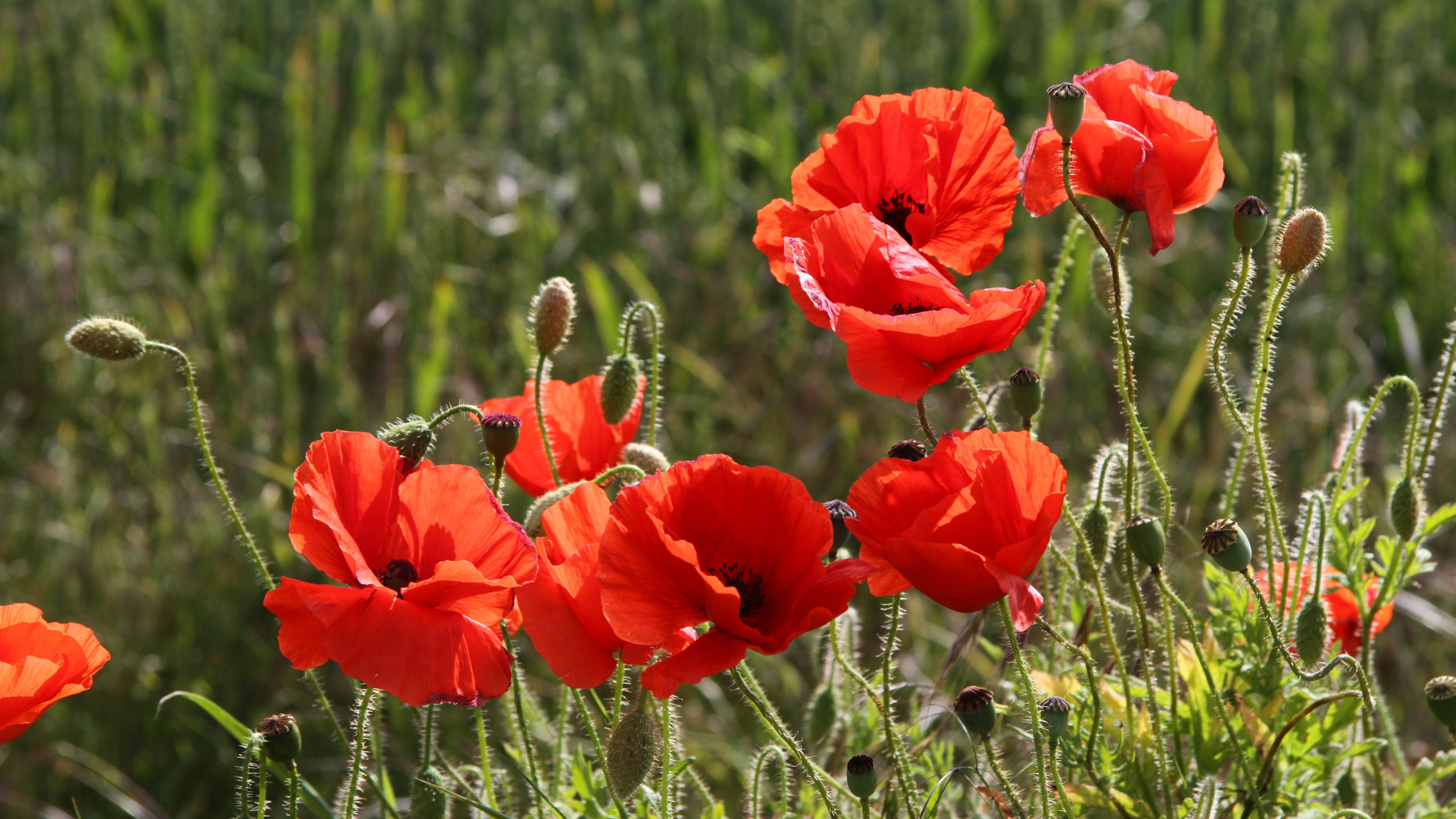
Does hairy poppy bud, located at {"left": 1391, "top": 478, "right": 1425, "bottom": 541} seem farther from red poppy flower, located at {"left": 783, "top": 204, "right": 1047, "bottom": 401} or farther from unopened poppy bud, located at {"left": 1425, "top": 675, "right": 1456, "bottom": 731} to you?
red poppy flower, located at {"left": 783, "top": 204, "right": 1047, "bottom": 401}

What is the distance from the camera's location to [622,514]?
734 millimetres

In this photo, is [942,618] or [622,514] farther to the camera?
[942,618]

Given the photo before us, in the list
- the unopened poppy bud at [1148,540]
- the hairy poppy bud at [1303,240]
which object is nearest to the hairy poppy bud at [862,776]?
the unopened poppy bud at [1148,540]

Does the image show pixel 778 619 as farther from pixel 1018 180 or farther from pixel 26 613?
pixel 26 613

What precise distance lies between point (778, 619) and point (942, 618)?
178 cm

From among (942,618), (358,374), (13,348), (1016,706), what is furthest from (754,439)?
(1016,706)

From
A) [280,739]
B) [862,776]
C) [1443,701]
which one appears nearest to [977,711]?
[862,776]

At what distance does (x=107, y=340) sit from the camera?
0.92 meters

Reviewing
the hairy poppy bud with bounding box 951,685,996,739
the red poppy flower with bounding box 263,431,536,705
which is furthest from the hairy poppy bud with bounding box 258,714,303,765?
the hairy poppy bud with bounding box 951,685,996,739

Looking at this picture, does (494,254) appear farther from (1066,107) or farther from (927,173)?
(1066,107)

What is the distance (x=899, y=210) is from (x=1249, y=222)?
239 mm

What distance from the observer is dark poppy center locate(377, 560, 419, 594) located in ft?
2.66

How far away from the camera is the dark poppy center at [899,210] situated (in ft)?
3.14

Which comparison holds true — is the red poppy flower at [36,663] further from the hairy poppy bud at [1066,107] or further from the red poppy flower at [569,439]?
the hairy poppy bud at [1066,107]
